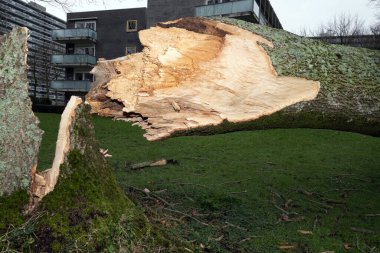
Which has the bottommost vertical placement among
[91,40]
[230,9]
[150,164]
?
[150,164]

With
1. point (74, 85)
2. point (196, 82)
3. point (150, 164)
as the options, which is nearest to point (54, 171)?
point (196, 82)

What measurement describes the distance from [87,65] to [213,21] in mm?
30188

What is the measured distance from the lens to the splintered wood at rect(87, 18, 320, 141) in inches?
108

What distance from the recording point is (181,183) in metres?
5.98

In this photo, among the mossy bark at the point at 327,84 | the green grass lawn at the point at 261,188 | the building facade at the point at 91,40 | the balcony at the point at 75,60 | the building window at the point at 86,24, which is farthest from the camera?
the building window at the point at 86,24

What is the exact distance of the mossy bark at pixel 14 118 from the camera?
7.82 ft

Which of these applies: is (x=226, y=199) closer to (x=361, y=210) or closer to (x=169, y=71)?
(x=361, y=210)

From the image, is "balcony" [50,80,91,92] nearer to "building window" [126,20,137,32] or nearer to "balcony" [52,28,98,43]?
"balcony" [52,28,98,43]

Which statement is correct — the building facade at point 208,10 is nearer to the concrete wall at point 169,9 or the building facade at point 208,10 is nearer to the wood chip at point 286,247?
the concrete wall at point 169,9

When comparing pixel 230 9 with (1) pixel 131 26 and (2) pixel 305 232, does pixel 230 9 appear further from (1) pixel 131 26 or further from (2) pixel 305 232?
(2) pixel 305 232

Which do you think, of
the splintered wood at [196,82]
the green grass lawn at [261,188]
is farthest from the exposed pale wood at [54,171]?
the green grass lawn at [261,188]

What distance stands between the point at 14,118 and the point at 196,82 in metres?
1.32

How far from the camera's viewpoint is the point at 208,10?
2242 cm

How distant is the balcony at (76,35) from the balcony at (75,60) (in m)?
1.60
